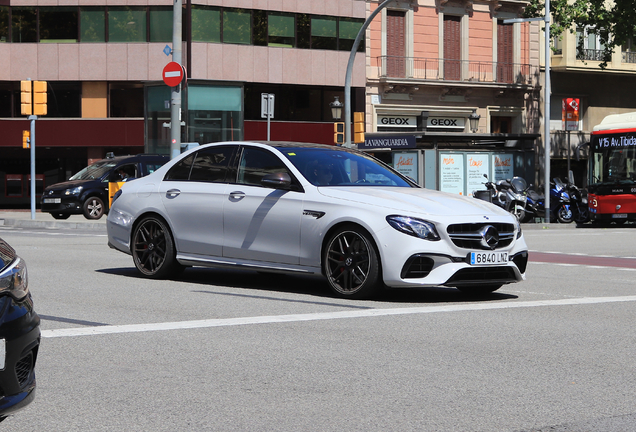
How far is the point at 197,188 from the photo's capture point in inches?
408

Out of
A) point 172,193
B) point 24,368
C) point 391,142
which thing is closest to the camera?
point 24,368

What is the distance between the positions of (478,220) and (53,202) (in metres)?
20.1

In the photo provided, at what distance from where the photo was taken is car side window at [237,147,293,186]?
32.3 ft

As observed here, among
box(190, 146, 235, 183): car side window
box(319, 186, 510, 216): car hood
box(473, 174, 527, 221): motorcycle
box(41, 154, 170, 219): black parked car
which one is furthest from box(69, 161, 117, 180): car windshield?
box(319, 186, 510, 216): car hood

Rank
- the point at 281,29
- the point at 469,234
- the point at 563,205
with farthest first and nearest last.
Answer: the point at 281,29
the point at 563,205
the point at 469,234

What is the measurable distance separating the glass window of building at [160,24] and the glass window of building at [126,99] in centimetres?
204

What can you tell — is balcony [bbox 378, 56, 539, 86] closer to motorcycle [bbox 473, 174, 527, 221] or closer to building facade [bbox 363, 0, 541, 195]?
building facade [bbox 363, 0, 541, 195]

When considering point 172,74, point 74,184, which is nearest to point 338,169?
point 172,74

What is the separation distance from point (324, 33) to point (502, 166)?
10359 millimetres

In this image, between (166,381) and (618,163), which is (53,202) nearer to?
(618,163)

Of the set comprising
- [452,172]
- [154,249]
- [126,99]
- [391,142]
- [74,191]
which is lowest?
[154,249]

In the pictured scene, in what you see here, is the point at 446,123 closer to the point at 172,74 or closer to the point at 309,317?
the point at 172,74

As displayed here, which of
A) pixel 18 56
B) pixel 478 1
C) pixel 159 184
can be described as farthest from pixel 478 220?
pixel 478 1

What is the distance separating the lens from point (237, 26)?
38719 millimetres
